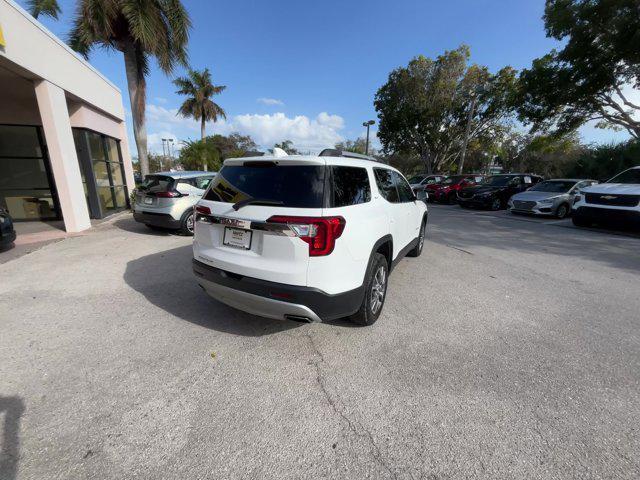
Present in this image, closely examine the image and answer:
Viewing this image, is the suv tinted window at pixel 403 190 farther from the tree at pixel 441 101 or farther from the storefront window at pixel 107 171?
the tree at pixel 441 101

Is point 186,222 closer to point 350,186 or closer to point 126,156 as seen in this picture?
point 350,186

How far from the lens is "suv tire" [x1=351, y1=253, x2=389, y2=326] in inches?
114

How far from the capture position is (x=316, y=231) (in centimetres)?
233

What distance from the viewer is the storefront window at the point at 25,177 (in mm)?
9430

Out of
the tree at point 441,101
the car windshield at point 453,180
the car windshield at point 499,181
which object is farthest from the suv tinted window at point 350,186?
the tree at point 441,101

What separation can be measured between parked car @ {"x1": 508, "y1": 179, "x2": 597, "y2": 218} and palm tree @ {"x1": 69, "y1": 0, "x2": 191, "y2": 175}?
1552cm

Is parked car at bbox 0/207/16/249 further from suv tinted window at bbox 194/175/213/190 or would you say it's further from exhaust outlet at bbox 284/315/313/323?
exhaust outlet at bbox 284/315/313/323

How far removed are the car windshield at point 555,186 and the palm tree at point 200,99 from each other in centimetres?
3278

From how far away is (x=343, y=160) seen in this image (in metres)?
2.83

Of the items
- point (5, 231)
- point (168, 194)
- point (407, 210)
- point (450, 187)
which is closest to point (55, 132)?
point (5, 231)

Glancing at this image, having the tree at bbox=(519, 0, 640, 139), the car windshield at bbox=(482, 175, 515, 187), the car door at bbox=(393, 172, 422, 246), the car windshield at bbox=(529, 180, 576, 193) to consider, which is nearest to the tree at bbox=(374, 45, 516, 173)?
the tree at bbox=(519, 0, 640, 139)

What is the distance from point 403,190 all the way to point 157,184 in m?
5.62

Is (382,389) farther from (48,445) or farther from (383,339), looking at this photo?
(48,445)

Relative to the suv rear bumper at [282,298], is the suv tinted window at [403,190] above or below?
above
